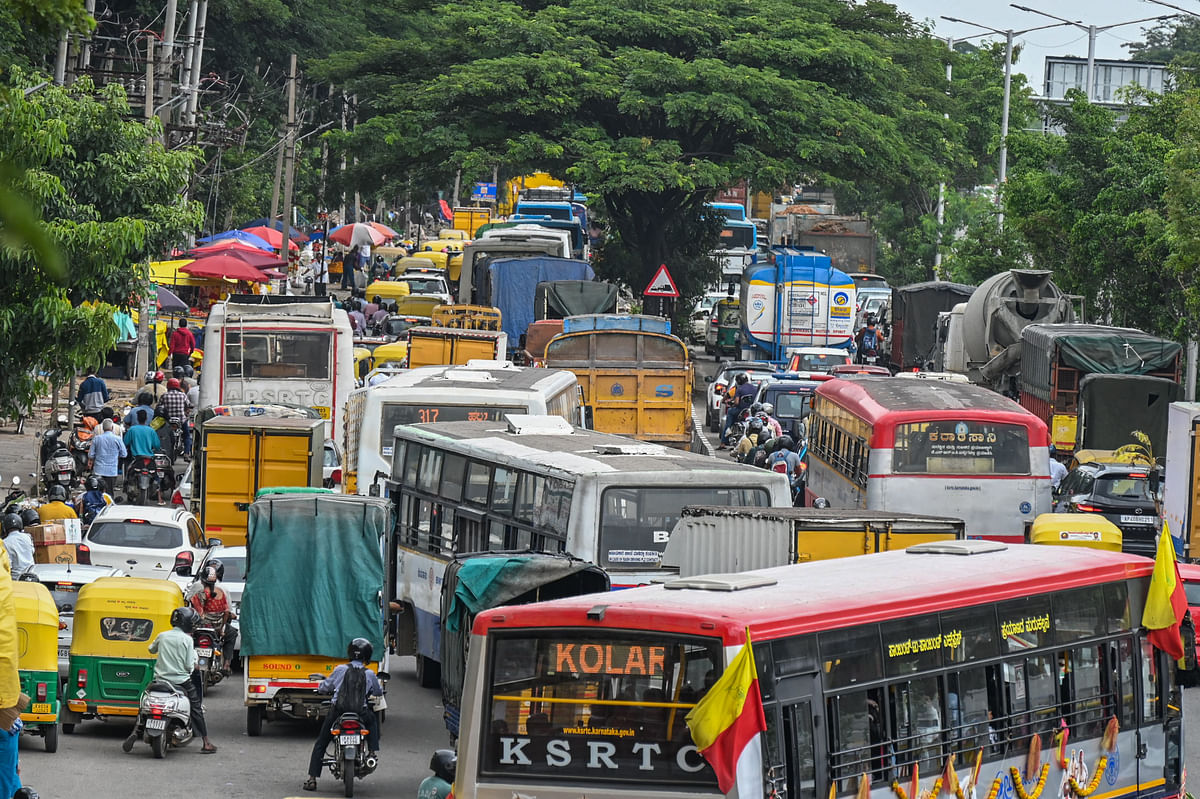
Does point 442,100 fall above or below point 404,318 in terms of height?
above

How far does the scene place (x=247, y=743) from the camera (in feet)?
48.4

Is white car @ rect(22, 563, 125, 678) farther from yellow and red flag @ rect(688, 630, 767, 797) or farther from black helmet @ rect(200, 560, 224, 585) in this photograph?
yellow and red flag @ rect(688, 630, 767, 797)

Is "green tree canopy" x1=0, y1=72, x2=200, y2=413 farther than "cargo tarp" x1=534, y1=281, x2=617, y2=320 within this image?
No

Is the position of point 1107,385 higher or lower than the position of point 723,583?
higher

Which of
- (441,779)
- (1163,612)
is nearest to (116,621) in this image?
(441,779)

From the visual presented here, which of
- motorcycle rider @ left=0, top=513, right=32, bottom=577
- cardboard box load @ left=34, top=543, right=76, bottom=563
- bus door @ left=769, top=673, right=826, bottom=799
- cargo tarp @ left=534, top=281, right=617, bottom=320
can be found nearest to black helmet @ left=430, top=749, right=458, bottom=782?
bus door @ left=769, top=673, right=826, bottom=799

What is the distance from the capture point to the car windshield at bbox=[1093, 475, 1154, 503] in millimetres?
23019

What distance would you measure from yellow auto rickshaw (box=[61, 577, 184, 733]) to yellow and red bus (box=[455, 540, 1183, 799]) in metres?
6.35

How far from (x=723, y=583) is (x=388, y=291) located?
130ft

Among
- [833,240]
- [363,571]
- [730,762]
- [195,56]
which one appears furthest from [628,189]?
[730,762]

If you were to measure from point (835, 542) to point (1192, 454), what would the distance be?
9248mm

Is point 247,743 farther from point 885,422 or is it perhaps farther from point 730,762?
point 885,422

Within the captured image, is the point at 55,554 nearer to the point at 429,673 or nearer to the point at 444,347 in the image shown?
the point at 429,673

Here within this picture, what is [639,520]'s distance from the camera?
14984 mm
